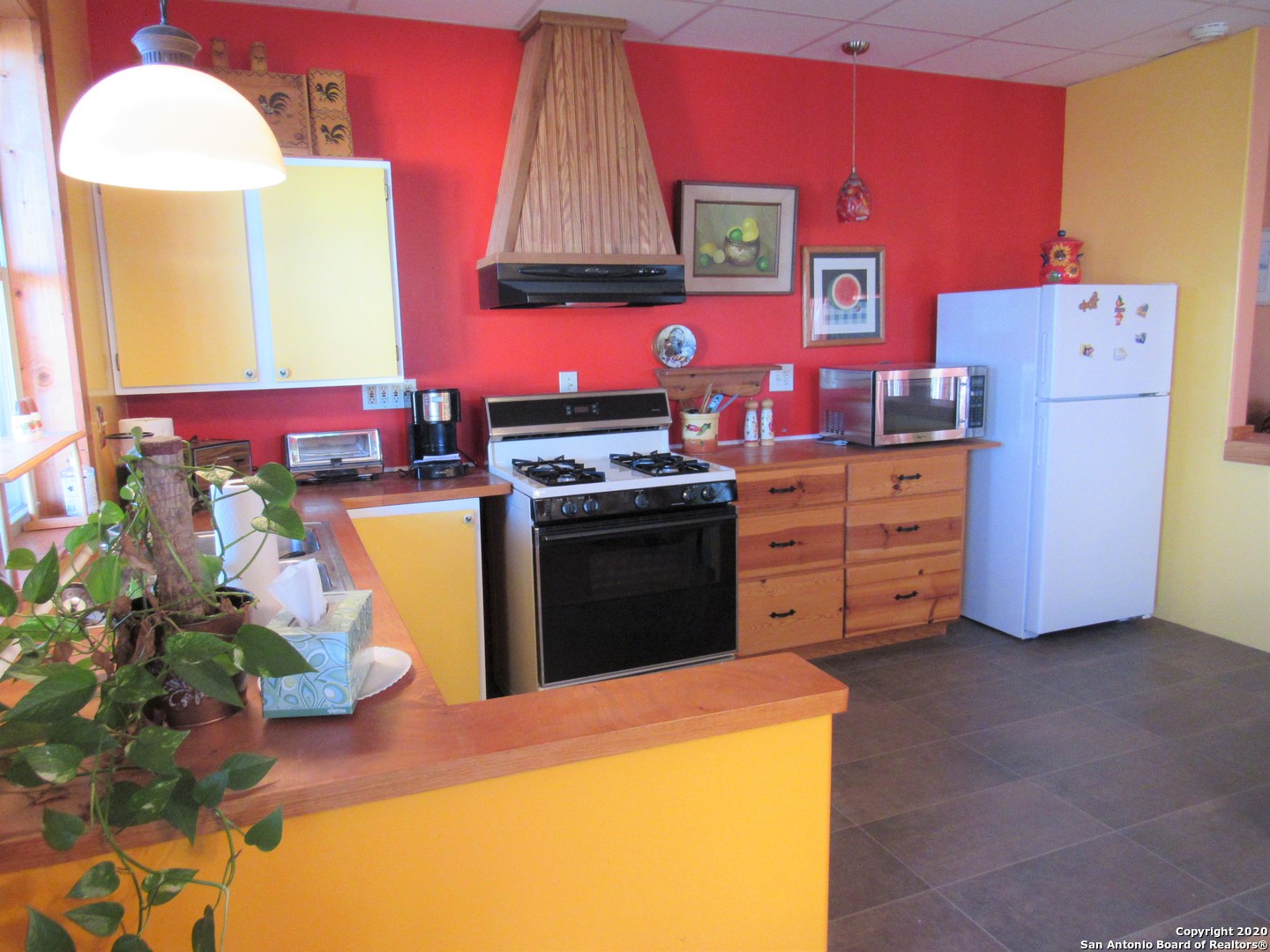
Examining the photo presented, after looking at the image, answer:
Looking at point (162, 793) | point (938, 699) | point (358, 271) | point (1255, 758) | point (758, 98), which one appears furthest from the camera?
point (758, 98)

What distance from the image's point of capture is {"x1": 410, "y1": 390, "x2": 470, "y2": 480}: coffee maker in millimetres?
3260

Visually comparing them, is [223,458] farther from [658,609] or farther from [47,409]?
[658,609]

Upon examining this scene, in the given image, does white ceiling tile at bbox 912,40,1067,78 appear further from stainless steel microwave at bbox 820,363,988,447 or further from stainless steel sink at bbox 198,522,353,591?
stainless steel sink at bbox 198,522,353,591

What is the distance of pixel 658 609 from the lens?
10.4 ft

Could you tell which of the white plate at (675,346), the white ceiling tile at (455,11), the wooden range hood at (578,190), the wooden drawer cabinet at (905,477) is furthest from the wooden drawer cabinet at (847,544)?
the white ceiling tile at (455,11)

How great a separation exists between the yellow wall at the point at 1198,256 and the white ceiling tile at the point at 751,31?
1.65 meters

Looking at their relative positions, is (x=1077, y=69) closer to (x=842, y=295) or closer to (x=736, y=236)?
(x=842, y=295)

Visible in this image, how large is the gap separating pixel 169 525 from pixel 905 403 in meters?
3.25

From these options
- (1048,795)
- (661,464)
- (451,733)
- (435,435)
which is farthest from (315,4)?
(1048,795)

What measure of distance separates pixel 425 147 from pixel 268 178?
6.62ft

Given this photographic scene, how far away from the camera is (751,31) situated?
11.7ft

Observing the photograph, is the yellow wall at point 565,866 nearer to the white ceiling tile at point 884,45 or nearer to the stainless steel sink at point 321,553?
the stainless steel sink at point 321,553

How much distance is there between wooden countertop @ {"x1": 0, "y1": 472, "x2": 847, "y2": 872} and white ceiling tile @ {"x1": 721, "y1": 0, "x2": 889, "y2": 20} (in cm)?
274

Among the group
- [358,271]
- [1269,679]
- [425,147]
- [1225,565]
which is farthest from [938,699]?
[425,147]
